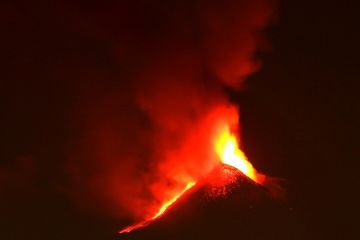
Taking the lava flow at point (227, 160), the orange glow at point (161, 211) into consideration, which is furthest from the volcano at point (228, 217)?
the lava flow at point (227, 160)

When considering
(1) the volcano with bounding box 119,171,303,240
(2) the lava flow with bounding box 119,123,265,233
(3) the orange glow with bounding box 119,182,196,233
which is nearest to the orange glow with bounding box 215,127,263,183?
(2) the lava flow with bounding box 119,123,265,233

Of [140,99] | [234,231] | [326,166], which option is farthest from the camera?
[140,99]

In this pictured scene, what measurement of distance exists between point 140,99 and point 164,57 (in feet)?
3.38

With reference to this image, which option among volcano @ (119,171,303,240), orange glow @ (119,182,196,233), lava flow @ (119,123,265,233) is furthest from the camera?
lava flow @ (119,123,265,233)

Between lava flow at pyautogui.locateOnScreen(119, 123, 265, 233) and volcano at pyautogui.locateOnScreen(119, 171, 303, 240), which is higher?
lava flow at pyautogui.locateOnScreen(119, 123, 265, 233)

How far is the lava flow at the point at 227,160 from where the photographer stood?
37.3ft

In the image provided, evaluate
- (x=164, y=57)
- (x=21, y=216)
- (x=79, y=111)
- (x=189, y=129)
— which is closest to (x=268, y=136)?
(x=189, y=129)

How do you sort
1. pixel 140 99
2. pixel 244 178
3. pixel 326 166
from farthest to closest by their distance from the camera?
pixel 140 99 → pixel 326 166 → pixel 244 178

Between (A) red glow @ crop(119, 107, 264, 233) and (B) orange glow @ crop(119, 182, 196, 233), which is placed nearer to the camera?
(B) orange glow @ crop(119, 182, 196, 233)

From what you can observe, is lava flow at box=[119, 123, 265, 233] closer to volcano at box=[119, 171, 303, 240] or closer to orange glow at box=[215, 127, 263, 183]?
orange glow at box=[215, 127, 263, 183]

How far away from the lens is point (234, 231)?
1006 cm

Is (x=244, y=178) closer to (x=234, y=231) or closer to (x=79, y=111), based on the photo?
(x=234, y=231)

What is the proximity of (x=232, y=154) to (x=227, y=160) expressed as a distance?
19 centimetres

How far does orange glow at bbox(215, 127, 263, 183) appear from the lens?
1145 cm
